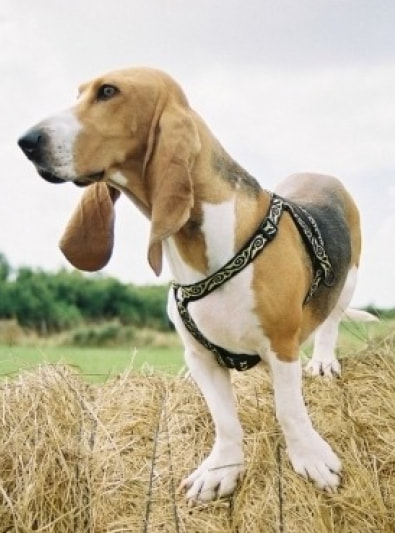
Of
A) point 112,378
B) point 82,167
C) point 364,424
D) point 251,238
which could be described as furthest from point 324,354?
point 82,167

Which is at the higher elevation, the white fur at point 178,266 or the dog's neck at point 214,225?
→ the dog's neck at point 214,225

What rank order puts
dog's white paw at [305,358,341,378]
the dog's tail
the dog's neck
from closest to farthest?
the dog's neck, dog's white paw at [305,358,341,378], the dog's tail

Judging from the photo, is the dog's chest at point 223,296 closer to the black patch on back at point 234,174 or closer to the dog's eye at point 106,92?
the black patch on back at point 234,174

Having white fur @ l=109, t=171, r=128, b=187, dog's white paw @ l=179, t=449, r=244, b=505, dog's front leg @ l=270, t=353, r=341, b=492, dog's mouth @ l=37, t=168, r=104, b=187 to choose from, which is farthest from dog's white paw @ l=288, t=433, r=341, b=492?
dog's mouth @ l=37, t=168, r=104, b=187

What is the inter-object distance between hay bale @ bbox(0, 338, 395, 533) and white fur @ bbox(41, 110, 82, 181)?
156 cm

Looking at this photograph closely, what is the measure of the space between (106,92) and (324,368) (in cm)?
254

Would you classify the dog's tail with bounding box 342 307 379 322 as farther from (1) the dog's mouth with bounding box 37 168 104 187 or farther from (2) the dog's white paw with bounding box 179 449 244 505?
(1) the dog's mouth with bounding box 37 168 104 187

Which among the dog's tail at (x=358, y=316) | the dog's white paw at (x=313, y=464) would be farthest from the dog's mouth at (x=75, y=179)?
the dog's tail at (x=358, y=316)

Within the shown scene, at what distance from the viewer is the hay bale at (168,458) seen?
15.0 ft

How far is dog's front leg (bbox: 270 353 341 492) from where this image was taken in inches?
175

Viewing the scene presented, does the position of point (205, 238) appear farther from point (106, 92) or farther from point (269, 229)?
point (106, 92)

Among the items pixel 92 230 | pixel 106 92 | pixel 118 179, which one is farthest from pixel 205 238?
pixel 106 92

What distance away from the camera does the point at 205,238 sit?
4.15 m

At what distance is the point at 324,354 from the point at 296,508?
1458 millimetres
